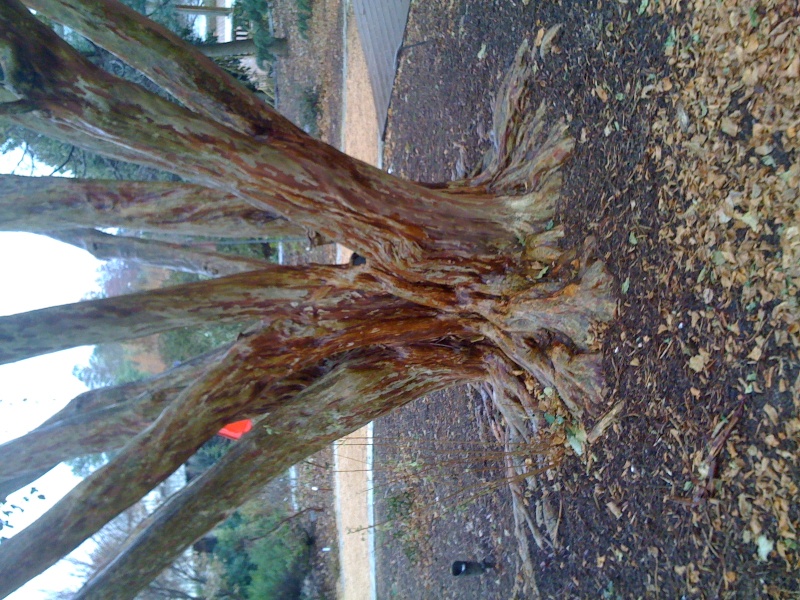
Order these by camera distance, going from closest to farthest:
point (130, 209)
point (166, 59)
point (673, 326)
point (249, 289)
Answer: point (166, 59)
point (673, 326)
point (249, 289)
point (130, 209)

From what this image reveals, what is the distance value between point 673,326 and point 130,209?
3331 mm

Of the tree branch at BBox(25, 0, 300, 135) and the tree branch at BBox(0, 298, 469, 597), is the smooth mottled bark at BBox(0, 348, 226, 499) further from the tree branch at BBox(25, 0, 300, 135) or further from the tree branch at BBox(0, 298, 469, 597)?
the tree branch at BBox(25, 0, 300, 135)

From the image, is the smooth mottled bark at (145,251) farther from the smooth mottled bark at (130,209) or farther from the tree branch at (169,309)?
the tree branch at (169,309)

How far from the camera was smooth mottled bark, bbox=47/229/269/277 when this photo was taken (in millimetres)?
A: 4305

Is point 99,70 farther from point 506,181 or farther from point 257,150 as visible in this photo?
point 506,181

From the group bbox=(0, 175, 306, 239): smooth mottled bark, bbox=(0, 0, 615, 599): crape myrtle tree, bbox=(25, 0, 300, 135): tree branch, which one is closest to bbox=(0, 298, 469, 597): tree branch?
bbox=(0, 0, 615, 599): crape myrtle tree

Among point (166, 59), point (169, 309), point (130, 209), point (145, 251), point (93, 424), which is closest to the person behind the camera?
point (166, 59)

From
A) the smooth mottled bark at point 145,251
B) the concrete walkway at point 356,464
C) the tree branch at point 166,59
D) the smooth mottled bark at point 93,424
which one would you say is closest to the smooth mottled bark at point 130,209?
the smooth mottled bark at point 145,251

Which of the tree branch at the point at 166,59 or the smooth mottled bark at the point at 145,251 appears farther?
the smooth mottled bark at the point at 145,251

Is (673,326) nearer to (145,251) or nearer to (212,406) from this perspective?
(212,406)

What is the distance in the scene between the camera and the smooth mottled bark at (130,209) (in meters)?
3.69

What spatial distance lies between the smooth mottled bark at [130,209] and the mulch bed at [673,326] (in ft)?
7.15

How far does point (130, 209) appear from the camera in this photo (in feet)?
13.6

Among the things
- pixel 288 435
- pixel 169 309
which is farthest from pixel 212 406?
pixel 169 309
